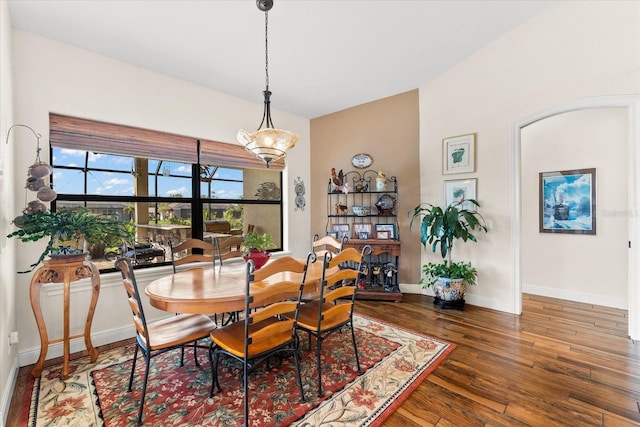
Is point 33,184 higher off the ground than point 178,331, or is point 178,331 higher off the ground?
point 33,184

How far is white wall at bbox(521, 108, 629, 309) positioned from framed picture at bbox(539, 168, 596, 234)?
63 millimetres

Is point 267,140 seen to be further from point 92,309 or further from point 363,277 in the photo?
point 363,277

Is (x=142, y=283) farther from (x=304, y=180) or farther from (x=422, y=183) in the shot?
(x=422, y=183)

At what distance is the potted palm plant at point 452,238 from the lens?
11.6ft

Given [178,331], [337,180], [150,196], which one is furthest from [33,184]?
[337,180]

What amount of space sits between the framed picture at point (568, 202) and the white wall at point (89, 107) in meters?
4.55

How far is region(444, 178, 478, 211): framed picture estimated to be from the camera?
374cm

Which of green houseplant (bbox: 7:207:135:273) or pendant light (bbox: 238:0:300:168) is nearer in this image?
green houseplant (bbox: 7:207:135:273)

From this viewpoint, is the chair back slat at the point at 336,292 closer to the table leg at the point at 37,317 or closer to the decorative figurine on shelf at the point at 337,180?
Result: the table leg at the point at 37,317

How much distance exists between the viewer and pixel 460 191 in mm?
3854

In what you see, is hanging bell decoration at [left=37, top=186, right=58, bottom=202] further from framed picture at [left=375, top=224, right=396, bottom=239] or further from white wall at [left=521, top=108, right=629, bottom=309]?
white wall at [left=521, top=108, right=629, bottom=309]

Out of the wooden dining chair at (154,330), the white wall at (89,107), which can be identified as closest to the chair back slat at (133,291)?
the wooden dining chair at (154,330)

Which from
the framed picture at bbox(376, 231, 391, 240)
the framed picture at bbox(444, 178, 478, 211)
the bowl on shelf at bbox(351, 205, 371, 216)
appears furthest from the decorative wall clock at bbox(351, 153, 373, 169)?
the framed picture at bbox(444, 178, 478, 211)

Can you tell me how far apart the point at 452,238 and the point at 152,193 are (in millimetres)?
3813
